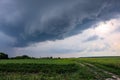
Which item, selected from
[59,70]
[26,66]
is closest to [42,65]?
[26,66]

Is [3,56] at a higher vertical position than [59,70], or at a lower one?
higher

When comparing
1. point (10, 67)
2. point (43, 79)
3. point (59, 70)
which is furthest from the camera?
point (10, 67)

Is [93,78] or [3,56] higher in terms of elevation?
[3,56]

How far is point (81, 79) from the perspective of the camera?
3644 centimetres

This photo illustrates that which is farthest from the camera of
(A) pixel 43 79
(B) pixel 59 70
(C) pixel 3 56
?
(C) pixel 3 56

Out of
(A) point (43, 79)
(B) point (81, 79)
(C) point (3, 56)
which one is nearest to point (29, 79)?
(A) point (43, 79)

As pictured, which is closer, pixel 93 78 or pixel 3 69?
pixel 93 78

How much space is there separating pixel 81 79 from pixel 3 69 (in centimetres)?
2191

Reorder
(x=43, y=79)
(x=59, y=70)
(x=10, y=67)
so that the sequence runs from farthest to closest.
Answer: (x=10, y=67), (x=59, y=70), (x=43, y=79)

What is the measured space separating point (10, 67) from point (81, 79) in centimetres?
2263

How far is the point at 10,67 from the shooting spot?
182 feet

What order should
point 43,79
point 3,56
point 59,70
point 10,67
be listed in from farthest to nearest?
point 3,56
point 10,67
point 59,70
point 43,79

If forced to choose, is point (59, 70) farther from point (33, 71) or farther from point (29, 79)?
point (29, 79)

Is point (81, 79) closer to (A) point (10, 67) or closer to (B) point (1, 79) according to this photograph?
(B) point (1, 79)
